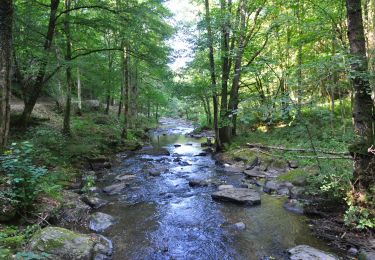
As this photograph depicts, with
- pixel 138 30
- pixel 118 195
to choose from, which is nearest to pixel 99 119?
pixel 138 30

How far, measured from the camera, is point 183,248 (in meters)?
5.38

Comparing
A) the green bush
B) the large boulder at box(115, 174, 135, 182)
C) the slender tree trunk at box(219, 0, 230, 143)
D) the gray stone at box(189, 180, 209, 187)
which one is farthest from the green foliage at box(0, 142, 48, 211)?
the slender tree trunk at box(219, 0, 230, 143)

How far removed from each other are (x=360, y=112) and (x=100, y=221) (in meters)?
6.49

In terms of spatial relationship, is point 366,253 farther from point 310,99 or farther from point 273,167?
point 273,167

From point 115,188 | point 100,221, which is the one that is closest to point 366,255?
point 100,221

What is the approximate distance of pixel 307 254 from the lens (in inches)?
189

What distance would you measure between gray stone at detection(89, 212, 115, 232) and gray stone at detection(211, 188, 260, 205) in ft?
10.9

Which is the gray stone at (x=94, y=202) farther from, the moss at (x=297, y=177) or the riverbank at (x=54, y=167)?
the moss at (x=297, y=177)

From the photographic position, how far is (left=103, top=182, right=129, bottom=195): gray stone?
896 centimetres

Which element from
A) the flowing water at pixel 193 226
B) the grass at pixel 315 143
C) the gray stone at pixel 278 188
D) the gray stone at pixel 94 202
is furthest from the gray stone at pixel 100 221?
the gray stone at pixel 278 188

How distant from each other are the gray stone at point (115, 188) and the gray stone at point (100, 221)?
2.20 meters

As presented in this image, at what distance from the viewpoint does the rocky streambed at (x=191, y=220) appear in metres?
5.05

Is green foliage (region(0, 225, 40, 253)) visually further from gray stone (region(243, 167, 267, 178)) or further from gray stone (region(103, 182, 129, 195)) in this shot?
gray stone (region(243, 167, 267, 178))

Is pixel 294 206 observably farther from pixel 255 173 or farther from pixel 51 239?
pixel 51 239
